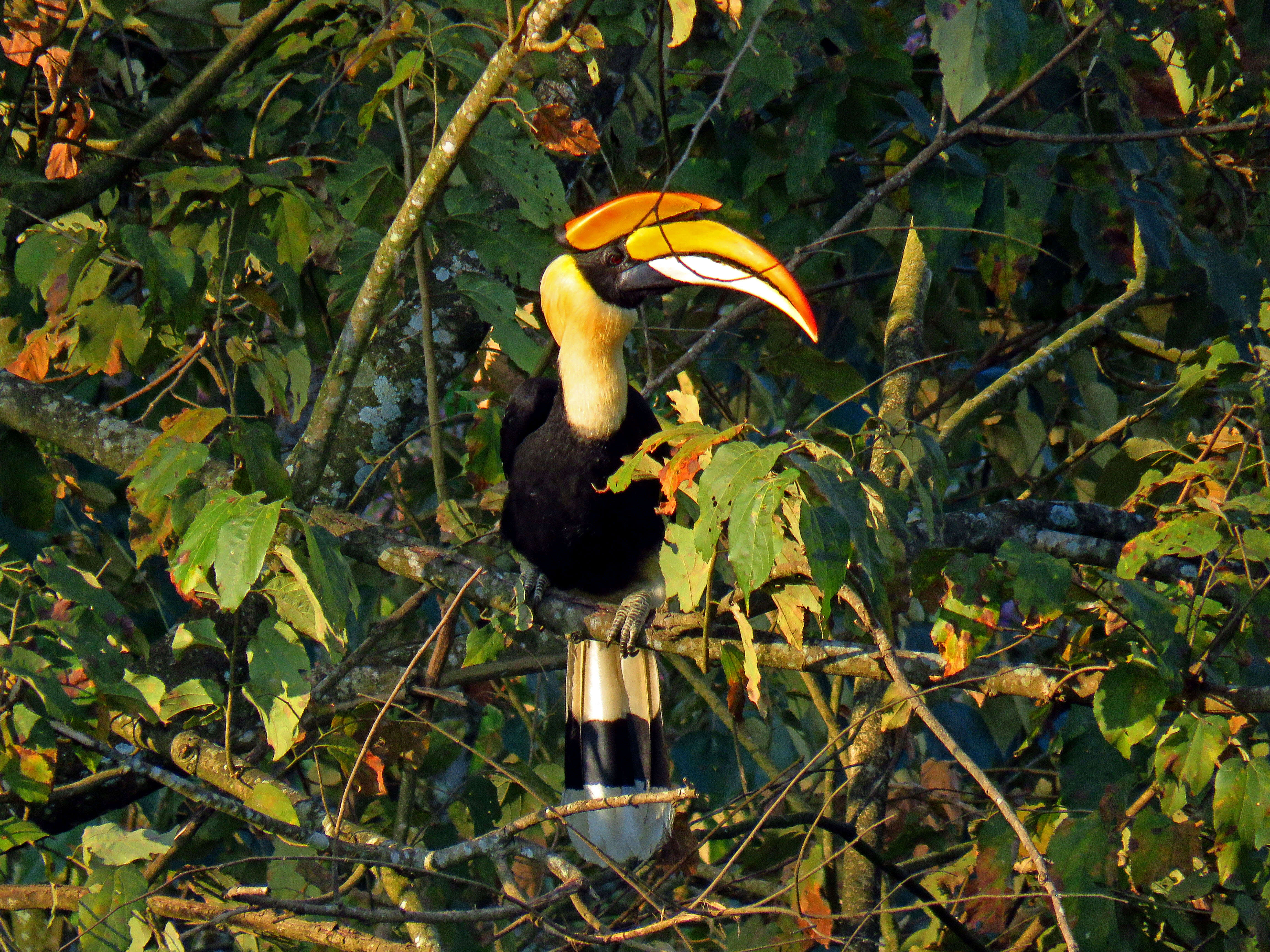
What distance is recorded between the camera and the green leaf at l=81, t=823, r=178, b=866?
1780mm

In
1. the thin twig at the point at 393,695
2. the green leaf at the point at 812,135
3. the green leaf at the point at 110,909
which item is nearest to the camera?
the green leaf at the point at 110,909

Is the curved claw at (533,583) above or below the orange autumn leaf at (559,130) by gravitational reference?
below

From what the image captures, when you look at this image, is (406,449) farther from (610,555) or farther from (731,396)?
(731,396)

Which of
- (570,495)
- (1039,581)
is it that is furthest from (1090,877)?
(570,495)

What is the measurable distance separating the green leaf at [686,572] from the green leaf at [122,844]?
84 cm

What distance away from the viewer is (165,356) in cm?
261

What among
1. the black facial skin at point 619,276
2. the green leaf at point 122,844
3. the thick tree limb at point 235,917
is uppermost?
the black facial skin at point 619,276

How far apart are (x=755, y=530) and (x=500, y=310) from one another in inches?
40.6

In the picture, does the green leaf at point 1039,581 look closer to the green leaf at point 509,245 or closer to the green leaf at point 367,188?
the green leaf at point 509,245

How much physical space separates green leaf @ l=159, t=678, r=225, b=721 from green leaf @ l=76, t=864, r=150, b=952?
0.27 m

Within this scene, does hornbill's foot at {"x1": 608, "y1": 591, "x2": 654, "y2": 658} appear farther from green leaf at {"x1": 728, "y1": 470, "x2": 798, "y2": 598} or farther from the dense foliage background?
green leaf at {"x1": 728, "y1": 470, "x2": 798, "y2": 598}

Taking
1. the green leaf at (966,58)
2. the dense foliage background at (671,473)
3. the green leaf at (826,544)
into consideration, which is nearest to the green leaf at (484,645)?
the dense foliage background at (671,473)

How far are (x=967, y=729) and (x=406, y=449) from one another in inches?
67.2

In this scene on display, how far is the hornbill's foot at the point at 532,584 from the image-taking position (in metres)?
2.67
